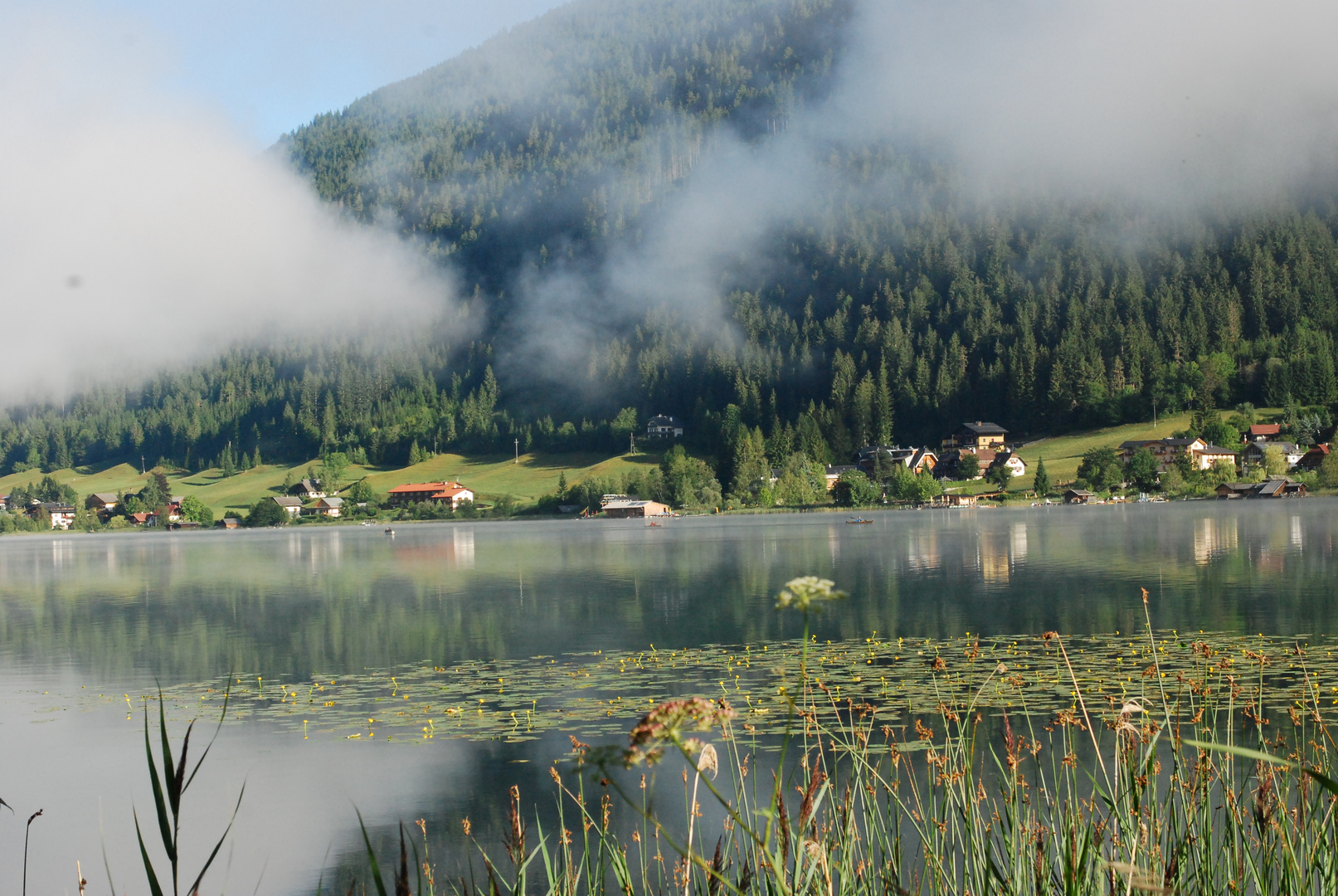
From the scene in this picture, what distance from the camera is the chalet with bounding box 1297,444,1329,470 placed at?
151875 mm

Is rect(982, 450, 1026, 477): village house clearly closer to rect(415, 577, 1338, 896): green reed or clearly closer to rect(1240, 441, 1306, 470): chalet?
rect(1240, 441, 1306, 470): chalet

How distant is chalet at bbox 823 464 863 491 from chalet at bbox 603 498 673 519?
1052 inches

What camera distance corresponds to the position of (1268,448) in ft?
497

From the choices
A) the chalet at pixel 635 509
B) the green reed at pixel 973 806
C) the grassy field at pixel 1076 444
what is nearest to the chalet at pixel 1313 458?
the grassy field at pixel 1076 444

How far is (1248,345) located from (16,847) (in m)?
212

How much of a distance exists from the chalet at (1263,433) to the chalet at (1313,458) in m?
8.78

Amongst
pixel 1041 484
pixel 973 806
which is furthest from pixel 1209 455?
pixel 973 806

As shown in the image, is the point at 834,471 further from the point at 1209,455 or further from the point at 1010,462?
the point at 1209,455

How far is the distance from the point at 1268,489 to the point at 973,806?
5883 inches

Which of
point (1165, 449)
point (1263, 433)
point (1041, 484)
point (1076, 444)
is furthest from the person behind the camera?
point (1076, 444)

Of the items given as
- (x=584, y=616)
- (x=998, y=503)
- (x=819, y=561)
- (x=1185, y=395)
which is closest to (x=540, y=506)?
(x=998, y=503)

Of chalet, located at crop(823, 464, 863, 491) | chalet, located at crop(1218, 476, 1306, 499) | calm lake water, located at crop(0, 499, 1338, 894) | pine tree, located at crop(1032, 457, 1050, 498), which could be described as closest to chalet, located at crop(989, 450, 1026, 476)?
pine tree, located at crop(1032, 457, 1050, 498)

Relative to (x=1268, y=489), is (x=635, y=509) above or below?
above

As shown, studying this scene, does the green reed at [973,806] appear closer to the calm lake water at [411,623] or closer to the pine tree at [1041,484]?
the calm lake water at [411,623]
